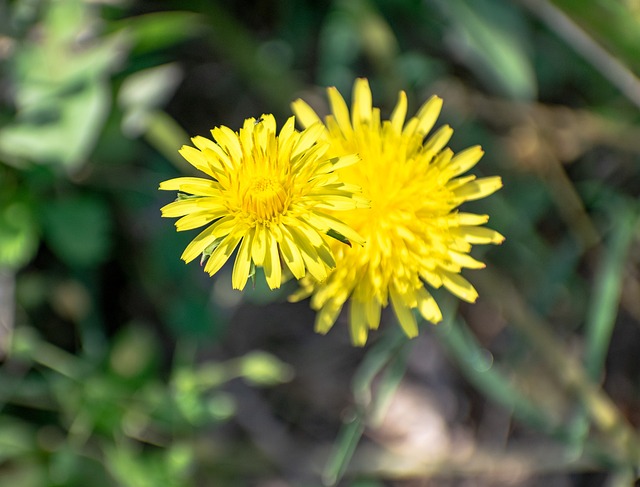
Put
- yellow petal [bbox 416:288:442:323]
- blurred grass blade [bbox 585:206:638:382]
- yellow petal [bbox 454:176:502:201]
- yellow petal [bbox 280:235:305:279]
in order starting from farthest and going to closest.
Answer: blurred grass blade [bbox 585:206:638:382], yellow petal [bbox 454:176:502:201], yellow petal [bbox 416:288:442:323], yellow petal [bbox 280:235:305:279]

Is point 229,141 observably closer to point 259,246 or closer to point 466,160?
point 259,246

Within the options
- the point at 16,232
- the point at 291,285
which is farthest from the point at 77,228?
the point at 291,285

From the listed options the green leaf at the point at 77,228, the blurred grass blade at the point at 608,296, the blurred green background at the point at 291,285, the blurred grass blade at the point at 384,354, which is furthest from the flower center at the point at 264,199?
the green leaf at the point at 77,228

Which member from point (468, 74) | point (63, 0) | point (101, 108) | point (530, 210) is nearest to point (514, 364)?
point (530, 210)

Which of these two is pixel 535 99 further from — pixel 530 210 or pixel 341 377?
pixel 341 377

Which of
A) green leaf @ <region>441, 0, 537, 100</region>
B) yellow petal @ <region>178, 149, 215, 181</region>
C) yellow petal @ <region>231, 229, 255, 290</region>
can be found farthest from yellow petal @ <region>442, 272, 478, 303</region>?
green leaf @ <region>441, 0, 537, 100</region>

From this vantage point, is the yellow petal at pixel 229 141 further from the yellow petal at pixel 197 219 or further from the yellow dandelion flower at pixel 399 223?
the yellow dandelion flower at pixel 399 223

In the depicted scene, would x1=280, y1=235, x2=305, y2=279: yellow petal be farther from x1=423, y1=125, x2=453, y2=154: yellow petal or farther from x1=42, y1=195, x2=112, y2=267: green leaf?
x1=42, y1=195, x2=112, y2=267: green leaf

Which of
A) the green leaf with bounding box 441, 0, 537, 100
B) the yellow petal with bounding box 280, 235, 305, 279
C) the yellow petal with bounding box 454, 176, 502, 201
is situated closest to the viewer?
the yellow petal with bounding box 280, 235, 305, 279
